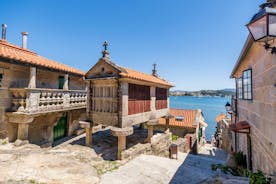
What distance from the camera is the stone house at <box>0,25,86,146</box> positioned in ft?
26.5

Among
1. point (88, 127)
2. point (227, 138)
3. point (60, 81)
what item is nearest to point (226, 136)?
point (227, 138)

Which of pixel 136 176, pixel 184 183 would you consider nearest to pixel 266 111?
pixel 184 183

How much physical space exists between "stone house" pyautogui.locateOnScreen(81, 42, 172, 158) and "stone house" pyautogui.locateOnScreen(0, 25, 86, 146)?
2.42 metres

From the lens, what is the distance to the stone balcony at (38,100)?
8086 millimetres

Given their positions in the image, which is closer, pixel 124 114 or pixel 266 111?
pixel 266 111

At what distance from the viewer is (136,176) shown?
21.7ft

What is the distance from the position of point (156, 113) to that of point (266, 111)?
7520 millimetres

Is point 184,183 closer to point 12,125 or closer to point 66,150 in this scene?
point 66,150

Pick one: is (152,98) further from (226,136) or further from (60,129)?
(226,136)

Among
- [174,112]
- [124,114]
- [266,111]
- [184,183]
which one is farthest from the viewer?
[174,112]

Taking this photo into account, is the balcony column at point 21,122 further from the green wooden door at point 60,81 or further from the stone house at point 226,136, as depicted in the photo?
the stone house at point 226,136

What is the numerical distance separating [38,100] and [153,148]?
7930 millimetres

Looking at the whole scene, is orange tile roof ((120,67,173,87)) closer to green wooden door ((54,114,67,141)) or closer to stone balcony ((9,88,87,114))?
stone balcony ((9,88,87,114))

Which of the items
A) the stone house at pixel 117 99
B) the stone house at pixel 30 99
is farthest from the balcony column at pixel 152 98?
the stone house at pixel 30 99
